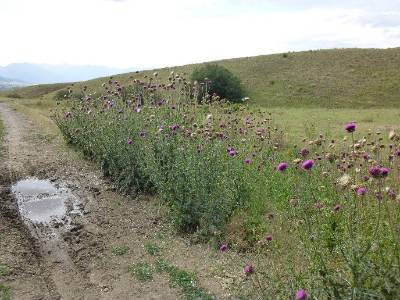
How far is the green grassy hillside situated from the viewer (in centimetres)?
3656

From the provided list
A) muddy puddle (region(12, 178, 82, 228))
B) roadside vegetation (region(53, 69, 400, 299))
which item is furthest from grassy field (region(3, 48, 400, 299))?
muddy puddle (region(12, 178, 82, 228))

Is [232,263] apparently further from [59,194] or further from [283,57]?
[283,57]

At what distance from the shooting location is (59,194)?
8.66 metres

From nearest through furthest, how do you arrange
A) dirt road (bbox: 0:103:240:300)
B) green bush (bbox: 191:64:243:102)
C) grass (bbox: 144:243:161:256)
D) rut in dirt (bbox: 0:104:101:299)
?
dirt road (bbox: 0:103:240:300) < rut in dirt (bbox: 0:104:101:299) < grass (bbox: 144:243:161:256) < green bush (bbox: 191:64:243:102)

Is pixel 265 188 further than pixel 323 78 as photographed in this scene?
No

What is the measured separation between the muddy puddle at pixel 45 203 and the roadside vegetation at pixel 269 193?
102cm

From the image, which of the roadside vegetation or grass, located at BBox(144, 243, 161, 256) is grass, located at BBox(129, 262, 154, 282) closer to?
the roadside vegetation

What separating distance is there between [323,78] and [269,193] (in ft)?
125

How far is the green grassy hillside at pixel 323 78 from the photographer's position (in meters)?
36.6

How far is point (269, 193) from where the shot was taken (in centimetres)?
687

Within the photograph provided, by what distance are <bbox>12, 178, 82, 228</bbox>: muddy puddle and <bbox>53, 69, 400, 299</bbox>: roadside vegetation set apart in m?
1.02

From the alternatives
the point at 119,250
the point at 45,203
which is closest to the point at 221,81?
the point at 45,203

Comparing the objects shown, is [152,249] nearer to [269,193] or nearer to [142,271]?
[142,271]

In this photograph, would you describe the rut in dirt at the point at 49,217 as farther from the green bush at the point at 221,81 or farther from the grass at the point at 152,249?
the green bush at the point at 221,81
